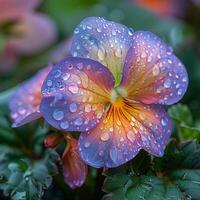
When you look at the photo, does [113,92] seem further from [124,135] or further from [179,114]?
[179,114]

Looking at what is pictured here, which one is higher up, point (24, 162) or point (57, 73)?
point (57, 73)

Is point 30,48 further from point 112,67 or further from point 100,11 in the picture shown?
point 112,67

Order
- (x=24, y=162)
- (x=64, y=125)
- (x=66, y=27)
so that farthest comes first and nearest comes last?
(x=66, y=27) → (x=24, y=162) → (x=64, y=125)

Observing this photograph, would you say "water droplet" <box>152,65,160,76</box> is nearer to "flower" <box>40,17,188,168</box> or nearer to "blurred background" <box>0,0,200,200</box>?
"flower" <box>40,17,188,168</box>

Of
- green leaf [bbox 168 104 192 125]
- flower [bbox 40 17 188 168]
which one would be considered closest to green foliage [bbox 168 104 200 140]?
green leaf [bbox 168 104 192 125]

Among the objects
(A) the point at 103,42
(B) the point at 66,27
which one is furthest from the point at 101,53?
(B) the point at 66,27

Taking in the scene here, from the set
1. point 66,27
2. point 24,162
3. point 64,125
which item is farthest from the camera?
point 66,27

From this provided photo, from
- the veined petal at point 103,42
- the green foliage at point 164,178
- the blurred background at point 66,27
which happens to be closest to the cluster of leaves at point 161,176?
the green foliage at point 164,178

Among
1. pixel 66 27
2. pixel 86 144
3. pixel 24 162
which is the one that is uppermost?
pixel 86 144
